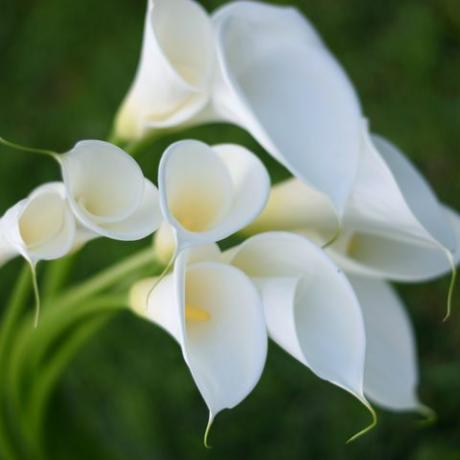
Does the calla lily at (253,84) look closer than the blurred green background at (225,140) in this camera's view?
Yes

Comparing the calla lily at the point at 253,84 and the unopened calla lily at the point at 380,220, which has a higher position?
the calla lily at the point at 253,84

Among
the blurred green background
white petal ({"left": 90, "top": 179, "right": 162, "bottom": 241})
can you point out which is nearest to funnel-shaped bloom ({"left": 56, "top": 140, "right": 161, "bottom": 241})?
white petal ({"left": 90, "top": 179, "right": 162, "bottom": 241})

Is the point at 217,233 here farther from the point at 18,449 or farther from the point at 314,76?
the point at 18,449

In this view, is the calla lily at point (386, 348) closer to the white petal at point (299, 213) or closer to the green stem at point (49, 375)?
the white petal at point (299, 213)

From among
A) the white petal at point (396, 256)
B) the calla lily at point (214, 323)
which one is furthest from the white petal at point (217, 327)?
the white petal at point (396, 256)

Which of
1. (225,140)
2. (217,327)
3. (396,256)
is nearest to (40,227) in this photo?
(217,327)

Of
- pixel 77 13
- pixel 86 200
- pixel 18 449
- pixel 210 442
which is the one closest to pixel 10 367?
pixel 18 449

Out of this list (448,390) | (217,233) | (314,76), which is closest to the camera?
(217,233)
